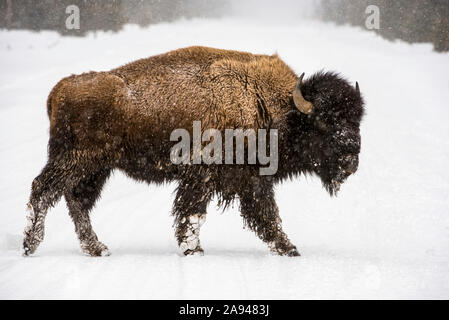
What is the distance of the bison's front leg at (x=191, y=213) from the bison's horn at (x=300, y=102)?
4.55 ft

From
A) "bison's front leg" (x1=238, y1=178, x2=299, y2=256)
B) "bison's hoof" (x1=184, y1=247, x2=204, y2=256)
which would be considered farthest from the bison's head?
"bison's hoof" (x1=184, y1=247, x2=204, y2=256)

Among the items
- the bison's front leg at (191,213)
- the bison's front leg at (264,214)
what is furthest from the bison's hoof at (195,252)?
the bison's front leg at (264,214)

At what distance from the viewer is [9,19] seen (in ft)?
69.4

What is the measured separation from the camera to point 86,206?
249 inches

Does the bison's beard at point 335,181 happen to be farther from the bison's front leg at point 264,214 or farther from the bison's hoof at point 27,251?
the bison's hoof at point 27,251

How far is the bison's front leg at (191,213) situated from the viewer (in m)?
5.82

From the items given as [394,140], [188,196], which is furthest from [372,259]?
[394,140]

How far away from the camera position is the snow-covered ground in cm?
451

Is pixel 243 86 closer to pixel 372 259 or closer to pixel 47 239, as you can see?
pixel 372 259

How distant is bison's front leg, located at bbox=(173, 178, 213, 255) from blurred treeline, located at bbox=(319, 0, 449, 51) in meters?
14.9

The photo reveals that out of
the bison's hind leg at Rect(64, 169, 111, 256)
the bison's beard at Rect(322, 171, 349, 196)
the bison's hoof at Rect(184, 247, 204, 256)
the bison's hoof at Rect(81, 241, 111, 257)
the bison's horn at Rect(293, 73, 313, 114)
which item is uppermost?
the bison's horn at Rect(293, 73, 313, 114)

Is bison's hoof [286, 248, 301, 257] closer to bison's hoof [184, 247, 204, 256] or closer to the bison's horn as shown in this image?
bison's hoof [184, 247, 204, 256]

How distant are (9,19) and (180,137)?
1809 centimetres

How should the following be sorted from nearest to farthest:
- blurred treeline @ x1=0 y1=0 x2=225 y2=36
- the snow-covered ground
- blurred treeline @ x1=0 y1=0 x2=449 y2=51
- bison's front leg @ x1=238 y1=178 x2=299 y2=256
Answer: the snow-covered ground → bison's front leg @ x1=238 y1=178 x2=299 y2=256 → blurred treeline @ x1=0 y1=0 x2=449 y2=51 → blurred treeline @ x1=0 y1=0 x2=225 y2=36
